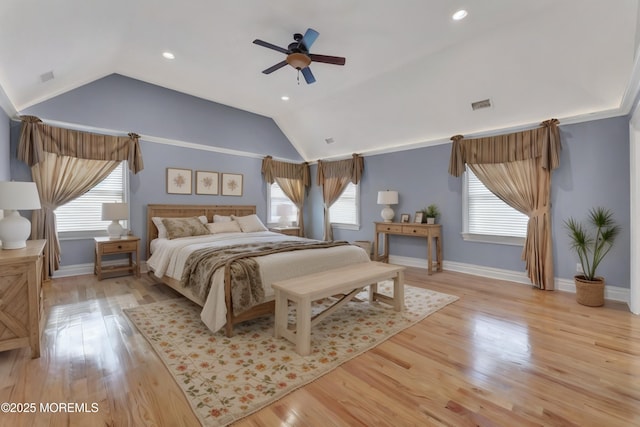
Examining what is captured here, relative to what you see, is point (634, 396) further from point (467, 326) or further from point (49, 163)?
point (49, 163)

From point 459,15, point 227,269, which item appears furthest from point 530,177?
point 227,269

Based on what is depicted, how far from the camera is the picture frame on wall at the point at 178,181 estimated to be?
207 inches

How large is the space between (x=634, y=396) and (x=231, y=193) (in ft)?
19.6

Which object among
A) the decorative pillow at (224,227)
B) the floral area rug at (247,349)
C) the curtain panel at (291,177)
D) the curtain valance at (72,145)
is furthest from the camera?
the curtain panel at (291,177)

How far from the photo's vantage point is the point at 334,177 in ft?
22.8

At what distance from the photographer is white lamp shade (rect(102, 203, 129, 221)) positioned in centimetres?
436

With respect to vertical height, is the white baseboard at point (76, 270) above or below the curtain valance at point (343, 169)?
below

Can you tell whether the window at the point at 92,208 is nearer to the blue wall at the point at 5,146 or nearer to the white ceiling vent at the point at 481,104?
the blue wall at the point at 5,146

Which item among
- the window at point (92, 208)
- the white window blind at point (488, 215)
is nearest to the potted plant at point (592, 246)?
the white window blind at point (488, 215)

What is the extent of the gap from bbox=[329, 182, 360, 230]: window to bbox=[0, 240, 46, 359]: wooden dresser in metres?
5.44

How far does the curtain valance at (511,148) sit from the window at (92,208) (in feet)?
18.7

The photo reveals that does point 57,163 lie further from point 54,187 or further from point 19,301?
point 19,301

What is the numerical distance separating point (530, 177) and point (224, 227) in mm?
4985

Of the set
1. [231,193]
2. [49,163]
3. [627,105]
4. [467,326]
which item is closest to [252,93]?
[231,193]
